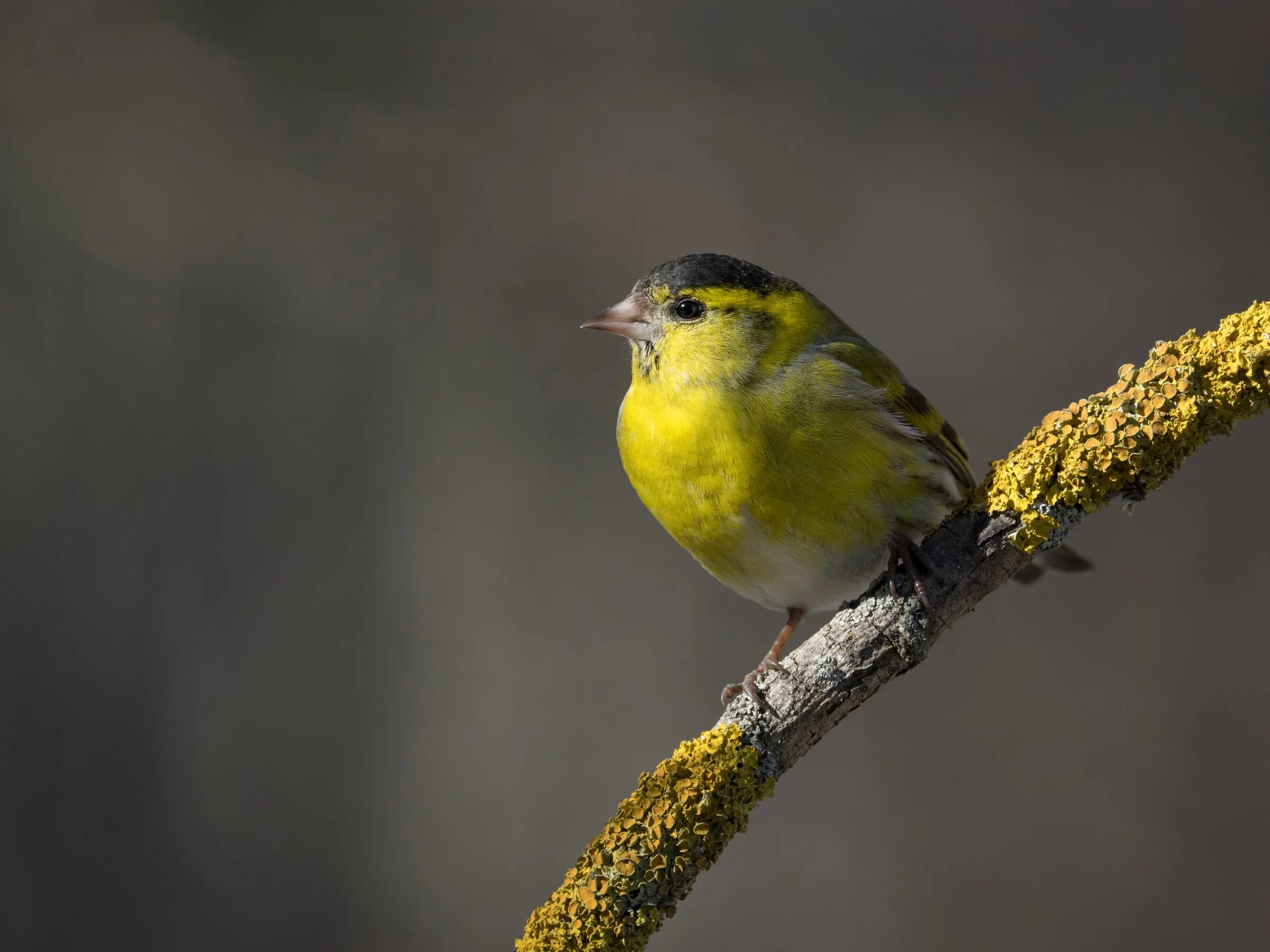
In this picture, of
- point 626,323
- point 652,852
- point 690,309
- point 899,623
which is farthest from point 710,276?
point 652,852

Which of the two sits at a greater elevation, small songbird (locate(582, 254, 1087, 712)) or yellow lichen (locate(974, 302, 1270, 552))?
small songbird (locate(582, 254, 1087, 712))

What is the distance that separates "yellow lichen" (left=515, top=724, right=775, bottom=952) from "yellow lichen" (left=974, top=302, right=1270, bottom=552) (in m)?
0.61

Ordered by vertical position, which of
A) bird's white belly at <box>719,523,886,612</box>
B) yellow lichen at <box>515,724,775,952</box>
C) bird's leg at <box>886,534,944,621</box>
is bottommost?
yellow lichen at <box>515,724,775,952</box>

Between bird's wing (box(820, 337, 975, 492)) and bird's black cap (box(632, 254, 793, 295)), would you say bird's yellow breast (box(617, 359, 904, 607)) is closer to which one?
bird's wing (box(820, 337, 975, 492))

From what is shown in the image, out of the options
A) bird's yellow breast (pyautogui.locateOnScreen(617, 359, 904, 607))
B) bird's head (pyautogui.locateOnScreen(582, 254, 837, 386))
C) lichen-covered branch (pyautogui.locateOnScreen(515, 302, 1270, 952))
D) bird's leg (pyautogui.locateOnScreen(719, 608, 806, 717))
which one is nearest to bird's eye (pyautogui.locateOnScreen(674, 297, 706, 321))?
bird's head (pyautogui.locateOnScreen(582, 254, 837, 386))

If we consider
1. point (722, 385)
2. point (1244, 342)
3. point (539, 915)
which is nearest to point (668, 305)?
point (722, 385)

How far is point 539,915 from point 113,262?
354 centimetres

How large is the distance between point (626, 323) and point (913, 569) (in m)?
1.07

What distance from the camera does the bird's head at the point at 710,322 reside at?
2467 mm

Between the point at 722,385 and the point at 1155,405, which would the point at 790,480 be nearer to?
the point at 722,385

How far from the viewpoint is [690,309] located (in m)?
2.56

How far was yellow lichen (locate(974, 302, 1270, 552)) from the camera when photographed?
1.61 metres

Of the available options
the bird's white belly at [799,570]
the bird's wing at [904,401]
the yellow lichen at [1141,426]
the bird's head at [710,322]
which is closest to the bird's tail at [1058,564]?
the bird's wing at [904,401]

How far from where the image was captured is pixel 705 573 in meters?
4.20
